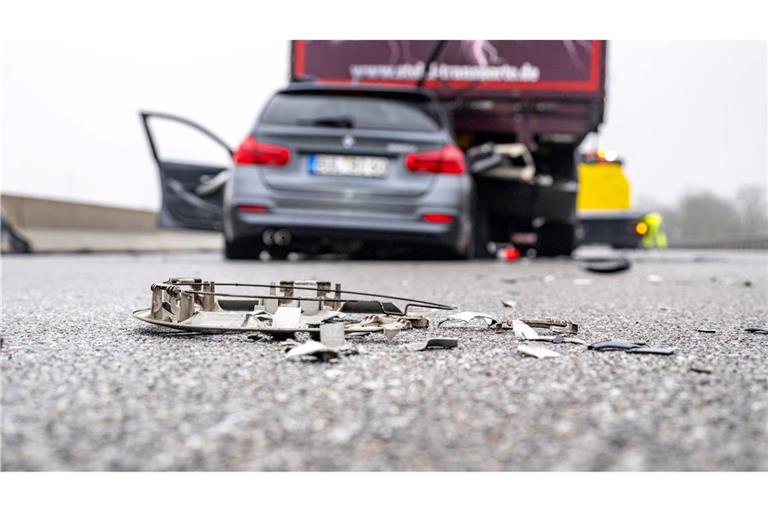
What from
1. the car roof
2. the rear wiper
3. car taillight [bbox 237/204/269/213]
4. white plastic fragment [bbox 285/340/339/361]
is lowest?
white plastic fragment [bbox 285/340/339/361]

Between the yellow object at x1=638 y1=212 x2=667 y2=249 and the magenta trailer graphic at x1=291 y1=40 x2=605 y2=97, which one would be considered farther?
the yellow object at x1=638 y1=212 x2=667 y2=249

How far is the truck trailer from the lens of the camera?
9.40m

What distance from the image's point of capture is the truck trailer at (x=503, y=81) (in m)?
9.40

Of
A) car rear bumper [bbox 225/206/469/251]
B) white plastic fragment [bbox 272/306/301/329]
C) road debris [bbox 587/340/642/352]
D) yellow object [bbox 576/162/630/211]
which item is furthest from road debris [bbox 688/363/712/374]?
yellow object [bbox 576/162/630/211]

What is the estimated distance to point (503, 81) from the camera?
9.42 metres

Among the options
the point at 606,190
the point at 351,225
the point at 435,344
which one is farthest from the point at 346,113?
the point at 606,190

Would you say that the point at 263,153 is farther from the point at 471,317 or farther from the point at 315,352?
the point at 315,352

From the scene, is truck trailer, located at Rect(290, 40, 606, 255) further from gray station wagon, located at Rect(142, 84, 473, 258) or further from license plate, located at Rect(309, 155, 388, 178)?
license plate, located at Rect(309, 155, 388, 178)

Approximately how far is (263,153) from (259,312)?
4697 mm

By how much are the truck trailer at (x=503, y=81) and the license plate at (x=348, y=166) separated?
2225 millimetres

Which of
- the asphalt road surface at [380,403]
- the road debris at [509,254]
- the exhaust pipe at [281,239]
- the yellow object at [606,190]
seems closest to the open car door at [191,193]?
the exhaust pipe at [281,239]

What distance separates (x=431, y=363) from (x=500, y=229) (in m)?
8.38

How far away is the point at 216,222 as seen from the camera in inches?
352

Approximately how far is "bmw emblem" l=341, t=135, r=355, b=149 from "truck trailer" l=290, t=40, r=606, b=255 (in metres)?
2.26
